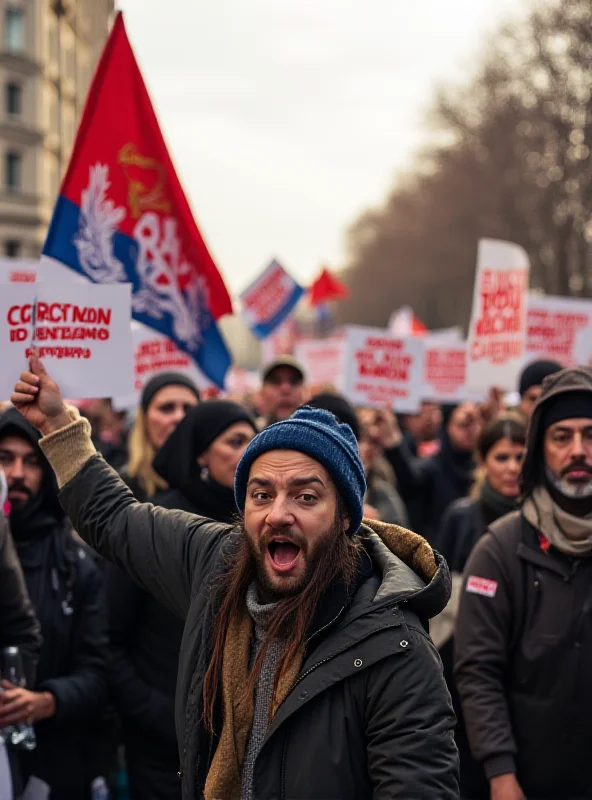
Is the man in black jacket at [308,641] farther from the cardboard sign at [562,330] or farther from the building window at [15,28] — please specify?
the building window at [15,28]

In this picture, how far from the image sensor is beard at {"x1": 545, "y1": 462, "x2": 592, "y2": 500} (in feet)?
12.7

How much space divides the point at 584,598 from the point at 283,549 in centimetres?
150

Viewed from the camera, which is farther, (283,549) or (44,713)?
(44,713)

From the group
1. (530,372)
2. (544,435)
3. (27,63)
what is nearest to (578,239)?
(27,63)

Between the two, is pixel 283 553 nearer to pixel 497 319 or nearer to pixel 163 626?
pixel 163 626

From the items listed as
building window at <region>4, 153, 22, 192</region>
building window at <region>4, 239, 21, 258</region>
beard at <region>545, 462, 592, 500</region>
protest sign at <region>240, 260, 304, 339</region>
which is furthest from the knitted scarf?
building window at <region>4, 239, 21, 258</region>

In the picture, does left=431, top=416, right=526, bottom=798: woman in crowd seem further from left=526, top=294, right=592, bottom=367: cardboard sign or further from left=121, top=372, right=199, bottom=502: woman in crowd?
left=526, top=294, right=592, bottom=367: cardboard sign

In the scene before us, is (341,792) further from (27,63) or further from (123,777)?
(27,63)

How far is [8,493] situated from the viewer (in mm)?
4109

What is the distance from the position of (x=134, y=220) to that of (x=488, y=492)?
6.69 feet

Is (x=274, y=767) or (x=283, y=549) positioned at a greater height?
(x=283, y=549)

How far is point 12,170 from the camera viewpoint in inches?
1668

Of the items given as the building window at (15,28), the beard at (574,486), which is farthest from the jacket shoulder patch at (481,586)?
the building window at (15,28)

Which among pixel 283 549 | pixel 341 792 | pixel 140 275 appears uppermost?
pixel 140 275
